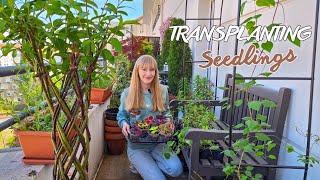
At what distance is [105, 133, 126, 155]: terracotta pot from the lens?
380cm

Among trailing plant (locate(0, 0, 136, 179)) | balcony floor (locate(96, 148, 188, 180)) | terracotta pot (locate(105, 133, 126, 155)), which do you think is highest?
trailing plant (locate(0, 0, 136, 179))

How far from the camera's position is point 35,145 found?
1647 millimetres

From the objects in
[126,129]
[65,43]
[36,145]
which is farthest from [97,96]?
[65,43]

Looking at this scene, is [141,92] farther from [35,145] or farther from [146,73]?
[35,145]

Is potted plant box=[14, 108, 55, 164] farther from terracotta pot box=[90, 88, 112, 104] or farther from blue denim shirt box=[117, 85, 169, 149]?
terracotta pot box=[90, 88, 112, 104]

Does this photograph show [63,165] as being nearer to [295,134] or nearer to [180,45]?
[295,134]

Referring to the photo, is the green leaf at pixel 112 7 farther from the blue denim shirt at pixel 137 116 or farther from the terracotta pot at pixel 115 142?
the terracotta pot at pixel 115 142

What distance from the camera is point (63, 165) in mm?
1015

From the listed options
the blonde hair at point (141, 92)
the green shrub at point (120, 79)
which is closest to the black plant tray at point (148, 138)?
the blonde hair at point (141, 92)

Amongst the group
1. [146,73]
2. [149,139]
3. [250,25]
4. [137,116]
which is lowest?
[149,139]

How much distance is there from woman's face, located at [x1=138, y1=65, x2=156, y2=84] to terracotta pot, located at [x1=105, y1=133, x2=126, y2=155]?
3.68 ft

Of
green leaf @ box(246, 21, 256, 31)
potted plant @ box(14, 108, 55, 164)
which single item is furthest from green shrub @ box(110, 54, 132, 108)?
green leaf @ box(246, 21, 256, 31)

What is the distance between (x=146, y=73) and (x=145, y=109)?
1.03 ft

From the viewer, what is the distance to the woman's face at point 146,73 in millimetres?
2859
